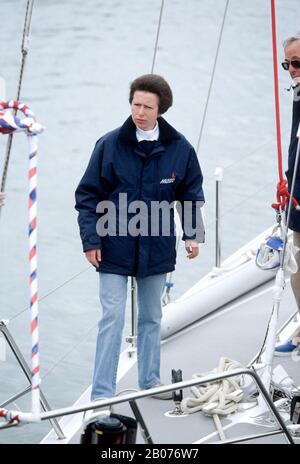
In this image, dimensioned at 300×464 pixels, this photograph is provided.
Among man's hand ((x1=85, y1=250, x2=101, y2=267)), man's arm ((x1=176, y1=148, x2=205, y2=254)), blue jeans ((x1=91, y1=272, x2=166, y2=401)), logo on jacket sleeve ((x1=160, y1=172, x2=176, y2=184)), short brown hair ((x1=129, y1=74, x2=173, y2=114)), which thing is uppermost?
short brown hair ((x1=129, y1=74, x2=173, y2=114))

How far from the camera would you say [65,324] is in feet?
29.7

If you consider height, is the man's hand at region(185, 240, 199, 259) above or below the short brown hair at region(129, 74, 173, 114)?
below

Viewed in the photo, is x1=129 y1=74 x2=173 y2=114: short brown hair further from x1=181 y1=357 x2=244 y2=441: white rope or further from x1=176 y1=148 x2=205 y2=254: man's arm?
x1=181 y1=357 x2=244 y2=441: white rope

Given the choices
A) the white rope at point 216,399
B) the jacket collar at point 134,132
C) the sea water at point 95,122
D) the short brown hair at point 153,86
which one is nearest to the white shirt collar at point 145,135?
the jacket collar at point 134,132

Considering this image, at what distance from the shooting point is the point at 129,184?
5320 mm

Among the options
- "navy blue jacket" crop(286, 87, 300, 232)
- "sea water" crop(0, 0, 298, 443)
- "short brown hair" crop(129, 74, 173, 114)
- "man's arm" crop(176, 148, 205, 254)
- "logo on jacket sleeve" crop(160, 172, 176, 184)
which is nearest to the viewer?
"short brown hair" crop(129, 74, 173, 114)

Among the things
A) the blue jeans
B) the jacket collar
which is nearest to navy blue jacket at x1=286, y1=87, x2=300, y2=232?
the jacket collar

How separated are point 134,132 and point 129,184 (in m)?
0.21

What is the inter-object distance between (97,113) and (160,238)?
31.8 ft

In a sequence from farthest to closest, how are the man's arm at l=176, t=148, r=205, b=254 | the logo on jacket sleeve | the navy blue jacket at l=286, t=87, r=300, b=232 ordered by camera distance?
1. the navy blue jacket at l=286, t=87, r=300, b=232
2. the man's arm at l=176, t=148, r=205, b=254
3. the logo on jacket sleeve

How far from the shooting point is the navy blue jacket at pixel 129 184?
532cm

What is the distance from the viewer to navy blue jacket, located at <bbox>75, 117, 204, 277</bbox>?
532cm
